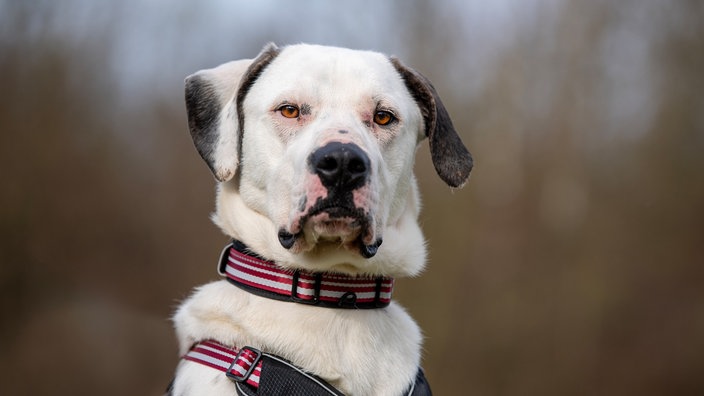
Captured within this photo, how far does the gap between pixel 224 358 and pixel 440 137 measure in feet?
4.96

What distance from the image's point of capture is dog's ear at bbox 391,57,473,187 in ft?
11.9

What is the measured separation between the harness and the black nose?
0.48 metres

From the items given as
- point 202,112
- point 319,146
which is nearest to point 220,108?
point 202,112

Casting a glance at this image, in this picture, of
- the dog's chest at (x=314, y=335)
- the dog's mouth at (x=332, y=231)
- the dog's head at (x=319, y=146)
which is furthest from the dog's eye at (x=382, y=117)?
the dog's chest at (x=314, y=335)

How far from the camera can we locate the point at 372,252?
3068 mm

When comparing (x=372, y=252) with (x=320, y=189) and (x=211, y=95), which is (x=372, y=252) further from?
(x=211, y=95)

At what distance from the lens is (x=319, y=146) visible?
294cm

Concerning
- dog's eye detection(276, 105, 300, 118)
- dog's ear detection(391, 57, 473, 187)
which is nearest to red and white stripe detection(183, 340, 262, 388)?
dog's eye detection(276, 105, 300, 118)

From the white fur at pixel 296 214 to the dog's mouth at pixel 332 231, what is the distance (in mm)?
33

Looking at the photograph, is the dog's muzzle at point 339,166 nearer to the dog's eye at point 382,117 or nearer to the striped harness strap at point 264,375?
the dog's eye at point 382,117

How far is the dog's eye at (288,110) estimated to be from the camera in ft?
10.8

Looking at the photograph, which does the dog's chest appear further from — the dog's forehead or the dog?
the dog's forehead

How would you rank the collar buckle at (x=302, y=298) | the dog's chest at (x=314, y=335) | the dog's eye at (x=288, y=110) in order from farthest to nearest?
the dog's eye at (x=288, y=110)
the collar buckle at (x=302, y=298)
the dog's chest at (x=314, y=335)

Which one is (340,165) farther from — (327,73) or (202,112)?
(202,112)
